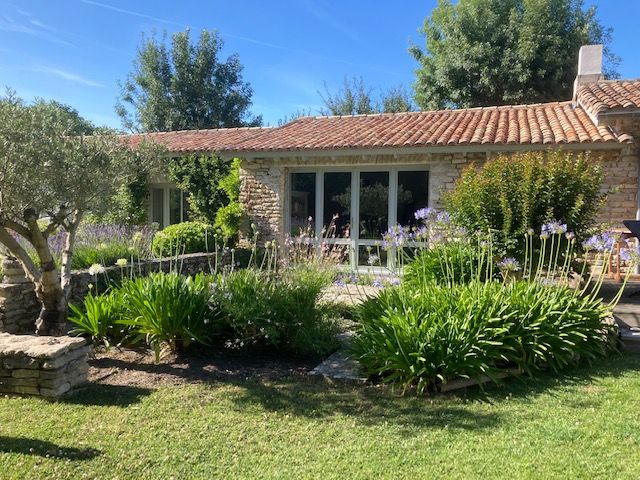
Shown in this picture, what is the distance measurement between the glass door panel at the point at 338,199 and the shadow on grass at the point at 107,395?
7878mm

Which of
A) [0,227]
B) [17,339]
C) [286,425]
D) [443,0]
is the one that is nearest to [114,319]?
[17,339]

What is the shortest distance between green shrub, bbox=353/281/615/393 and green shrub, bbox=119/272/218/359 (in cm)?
171

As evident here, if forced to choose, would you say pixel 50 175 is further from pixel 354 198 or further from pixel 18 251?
pixel 354 198

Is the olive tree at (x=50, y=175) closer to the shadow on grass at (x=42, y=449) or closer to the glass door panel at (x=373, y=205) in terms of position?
the shadow on grass at (x=42, y=449)

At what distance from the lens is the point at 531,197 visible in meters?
6.55

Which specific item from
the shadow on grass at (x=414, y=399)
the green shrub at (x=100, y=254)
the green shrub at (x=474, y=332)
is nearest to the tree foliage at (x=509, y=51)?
the green shrub at (x=100, y=254)

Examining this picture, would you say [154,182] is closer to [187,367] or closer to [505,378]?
[187,367]

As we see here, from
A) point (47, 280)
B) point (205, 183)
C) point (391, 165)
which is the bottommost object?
point (47, 280)

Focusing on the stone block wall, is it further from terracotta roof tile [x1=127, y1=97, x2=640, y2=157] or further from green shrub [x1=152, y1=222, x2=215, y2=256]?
green shrub [x1=152, y1=222, x2=215, y2=256]

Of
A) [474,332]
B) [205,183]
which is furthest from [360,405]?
[205,183]

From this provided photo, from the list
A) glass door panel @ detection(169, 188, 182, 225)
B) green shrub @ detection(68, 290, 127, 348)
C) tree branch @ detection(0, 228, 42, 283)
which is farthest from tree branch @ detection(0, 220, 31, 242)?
glass door panel @ detection(169, 188, 182, 225)

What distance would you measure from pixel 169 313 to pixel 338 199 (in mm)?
7380

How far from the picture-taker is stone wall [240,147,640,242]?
9711 millimetres

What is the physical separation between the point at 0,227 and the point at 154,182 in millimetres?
10118
